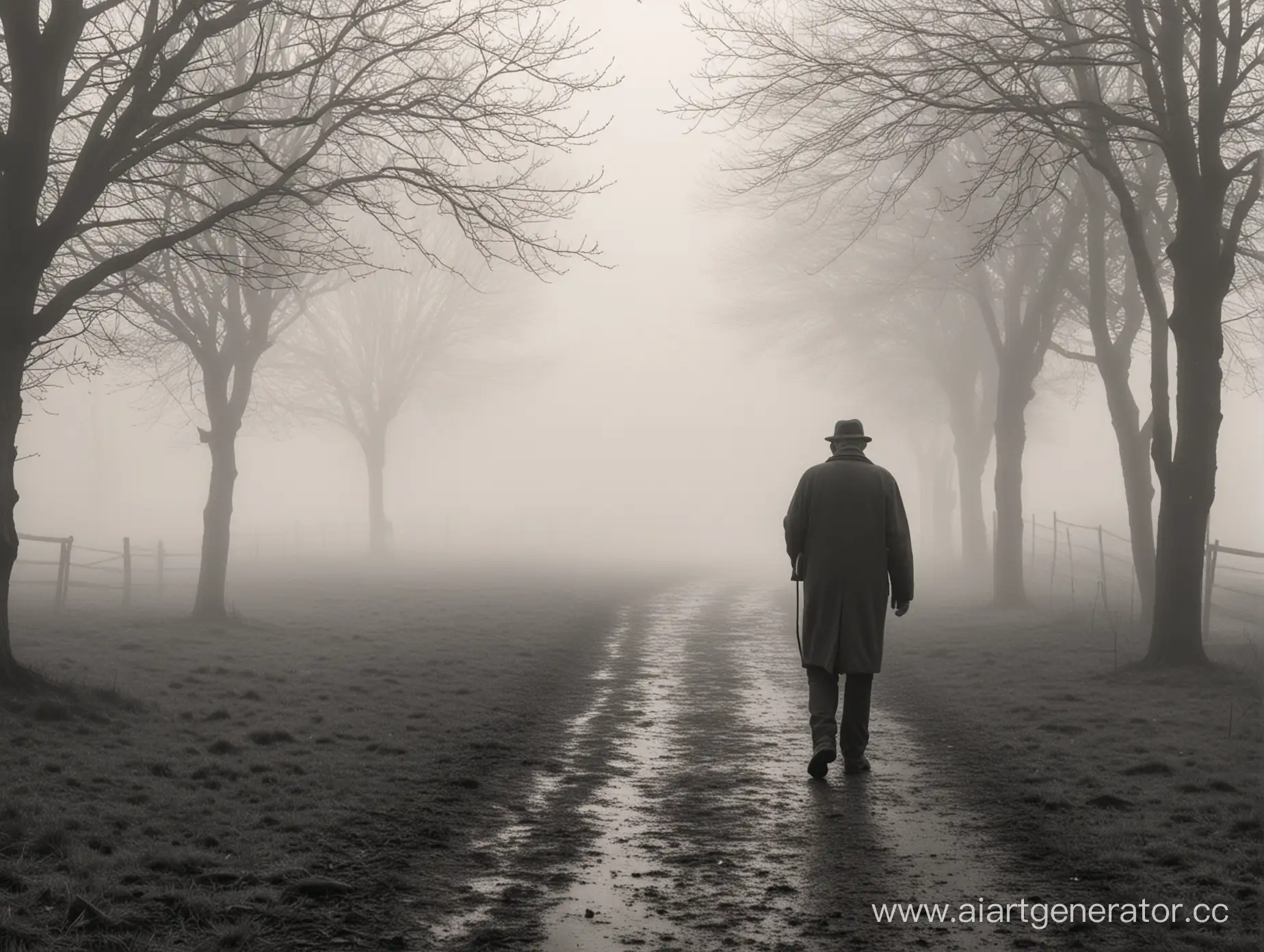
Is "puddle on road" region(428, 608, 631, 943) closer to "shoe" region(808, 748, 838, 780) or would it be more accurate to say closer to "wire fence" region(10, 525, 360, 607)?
"shoe" region(808, 748, 838, 780)

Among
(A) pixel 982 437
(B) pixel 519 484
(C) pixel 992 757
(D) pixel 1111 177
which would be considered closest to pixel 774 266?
(A) pixel 982 437

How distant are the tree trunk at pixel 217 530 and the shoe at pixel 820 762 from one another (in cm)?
1280

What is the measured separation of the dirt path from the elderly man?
428mm

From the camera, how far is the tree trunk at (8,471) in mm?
9648

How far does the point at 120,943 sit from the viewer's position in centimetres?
456

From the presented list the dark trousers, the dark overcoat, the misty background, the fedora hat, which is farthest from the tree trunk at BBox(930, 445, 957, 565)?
the dark trousers

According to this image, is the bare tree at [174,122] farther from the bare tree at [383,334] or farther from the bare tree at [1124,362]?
the bare tree at [383,334]

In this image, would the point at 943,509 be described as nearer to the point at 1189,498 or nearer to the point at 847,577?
the point at 1189,498

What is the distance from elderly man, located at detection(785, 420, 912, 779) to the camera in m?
8.10

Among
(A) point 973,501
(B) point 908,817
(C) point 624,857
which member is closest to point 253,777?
(C) point 624,857

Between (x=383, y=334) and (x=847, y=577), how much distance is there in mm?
33182

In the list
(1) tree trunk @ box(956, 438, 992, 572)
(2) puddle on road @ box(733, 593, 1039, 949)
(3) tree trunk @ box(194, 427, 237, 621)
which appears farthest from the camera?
(1) tree trunk @ box(956, 438, 992, 572)

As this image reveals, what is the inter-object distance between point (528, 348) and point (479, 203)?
37357 mm

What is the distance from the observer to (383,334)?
129ft
